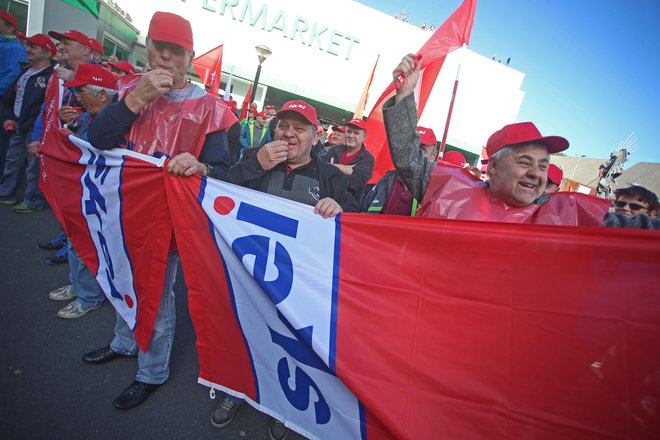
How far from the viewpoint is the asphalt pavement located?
74.1 inches

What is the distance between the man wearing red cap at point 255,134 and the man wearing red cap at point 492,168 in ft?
22.0

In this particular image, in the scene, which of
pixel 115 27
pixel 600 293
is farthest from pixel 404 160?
pixel 115 27

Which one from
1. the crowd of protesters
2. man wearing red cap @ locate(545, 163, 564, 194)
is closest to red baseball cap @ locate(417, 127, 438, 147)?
the crowd of protesters

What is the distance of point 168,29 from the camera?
199 cm

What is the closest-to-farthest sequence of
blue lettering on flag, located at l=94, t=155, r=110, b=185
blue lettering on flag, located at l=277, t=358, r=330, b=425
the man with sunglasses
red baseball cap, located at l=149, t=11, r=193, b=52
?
blue lettering on flag, located at l=277, t=358, r=330, b=425, red baseball cap, located at l=149, t=11, r=193, b=52, blue lettering on flag, located at l=94, t=155, r=110, b=185, the man with sunglasses

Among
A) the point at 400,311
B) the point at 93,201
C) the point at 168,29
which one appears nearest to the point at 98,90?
the point at 93,201

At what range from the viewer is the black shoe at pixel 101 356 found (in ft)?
7.66

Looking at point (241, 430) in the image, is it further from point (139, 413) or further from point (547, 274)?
point (547, 274)

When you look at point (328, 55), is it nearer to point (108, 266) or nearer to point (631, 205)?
point (631, 205)

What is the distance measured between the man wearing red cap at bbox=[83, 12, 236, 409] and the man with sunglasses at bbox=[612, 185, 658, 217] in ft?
11.4

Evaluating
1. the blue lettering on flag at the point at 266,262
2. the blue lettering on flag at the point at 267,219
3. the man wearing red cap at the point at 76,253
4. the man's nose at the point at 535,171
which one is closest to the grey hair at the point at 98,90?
the man wearing red cap at the point at 76,253

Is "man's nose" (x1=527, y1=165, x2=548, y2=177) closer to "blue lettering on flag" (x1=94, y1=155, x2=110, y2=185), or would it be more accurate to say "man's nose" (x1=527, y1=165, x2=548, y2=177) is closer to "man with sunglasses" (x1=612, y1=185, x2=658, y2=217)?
"man with sunglasses" (x1=612, y1=185, x2=658, y2=217)

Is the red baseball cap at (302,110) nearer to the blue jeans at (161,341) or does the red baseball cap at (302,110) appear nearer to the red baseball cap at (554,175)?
the blue jeans at (161,341)

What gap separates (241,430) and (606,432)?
6.39 feet
